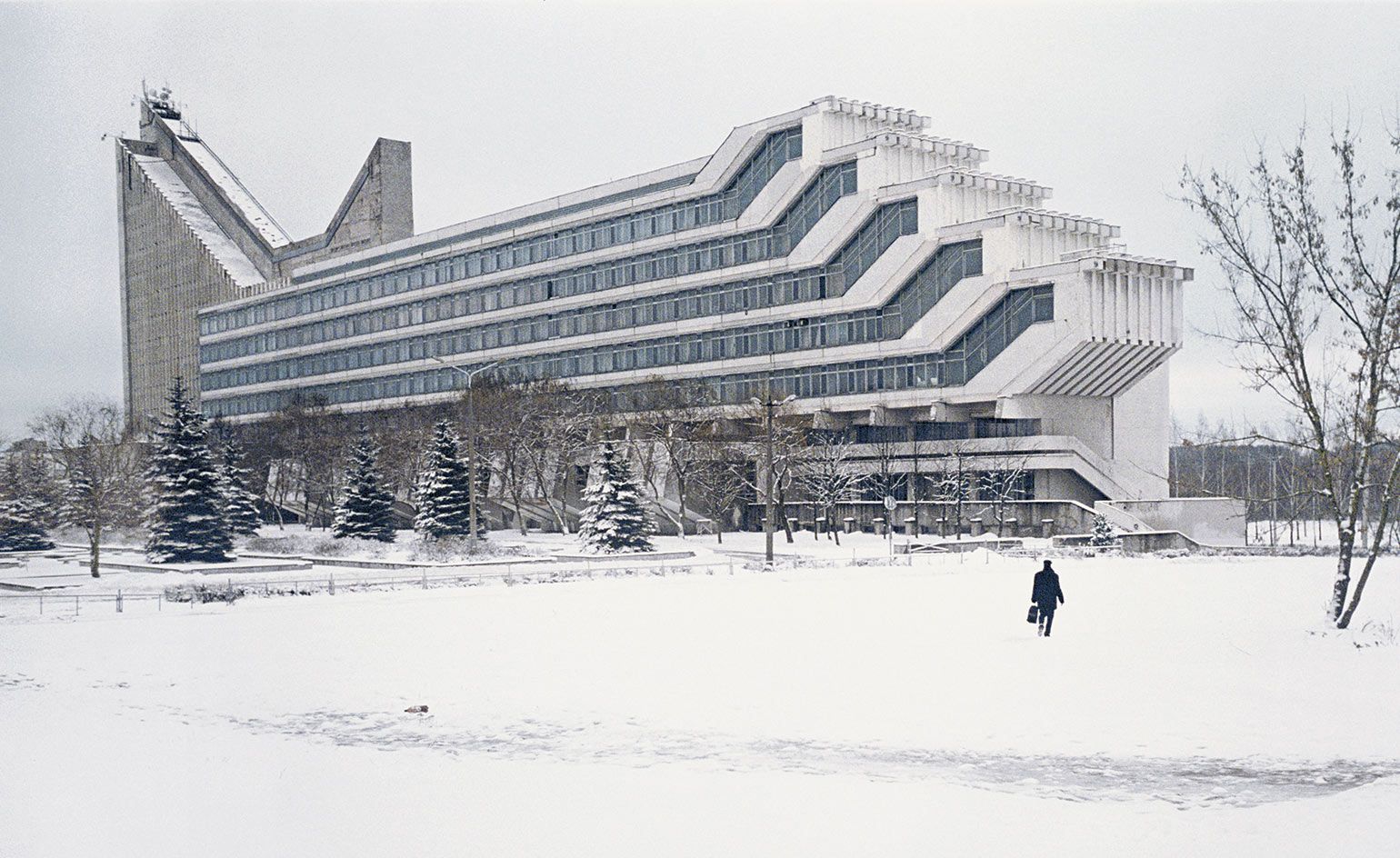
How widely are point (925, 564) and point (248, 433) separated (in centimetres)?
6760

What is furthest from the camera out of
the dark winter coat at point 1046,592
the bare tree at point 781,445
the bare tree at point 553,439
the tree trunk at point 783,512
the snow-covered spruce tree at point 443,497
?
the bare tree at point 553,439

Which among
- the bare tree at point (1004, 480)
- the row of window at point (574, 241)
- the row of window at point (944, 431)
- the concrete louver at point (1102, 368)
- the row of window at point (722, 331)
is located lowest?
the bare tree at point (1004, 480)

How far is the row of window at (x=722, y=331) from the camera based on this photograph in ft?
252

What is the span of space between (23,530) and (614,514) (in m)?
23.5

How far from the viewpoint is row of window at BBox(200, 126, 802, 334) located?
8188cm

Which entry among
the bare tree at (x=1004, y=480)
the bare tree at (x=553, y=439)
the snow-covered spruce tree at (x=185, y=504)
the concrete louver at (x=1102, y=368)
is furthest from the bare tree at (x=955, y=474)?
the snow-covered spruce tree at (x=185, y=504)

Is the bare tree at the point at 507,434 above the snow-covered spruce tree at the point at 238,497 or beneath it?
above

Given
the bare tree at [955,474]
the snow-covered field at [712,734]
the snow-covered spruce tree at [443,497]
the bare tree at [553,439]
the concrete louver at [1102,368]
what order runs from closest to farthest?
1. the snow-covered field at [712,734]
2. the snow-covered spruce tree at [443,497]
3. the concrete louver at [1102,368]
4. the bare tree at [955,474]
5. the bare tree at [553,439]

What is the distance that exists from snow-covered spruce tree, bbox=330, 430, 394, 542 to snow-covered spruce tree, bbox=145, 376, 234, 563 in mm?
11326

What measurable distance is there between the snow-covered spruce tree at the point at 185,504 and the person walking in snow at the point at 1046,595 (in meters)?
36.5

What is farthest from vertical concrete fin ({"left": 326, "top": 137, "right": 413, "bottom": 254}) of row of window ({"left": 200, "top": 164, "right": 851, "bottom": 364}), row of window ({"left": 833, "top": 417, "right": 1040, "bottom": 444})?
row of window ({"left": 833, "top": 417, "right": 1040, "bottom": 444})

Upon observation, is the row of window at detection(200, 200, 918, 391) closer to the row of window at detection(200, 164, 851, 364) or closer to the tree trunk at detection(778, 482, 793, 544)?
the row of window at detection(200, 164, 851, 364)

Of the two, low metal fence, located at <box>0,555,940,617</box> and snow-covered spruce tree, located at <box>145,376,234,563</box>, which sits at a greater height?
snow-covered spruce tree, located at <box>145,376,234,563</box>

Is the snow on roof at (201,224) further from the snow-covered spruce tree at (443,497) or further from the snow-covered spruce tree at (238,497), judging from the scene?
the snow-covered spruce tree at (443,497)
